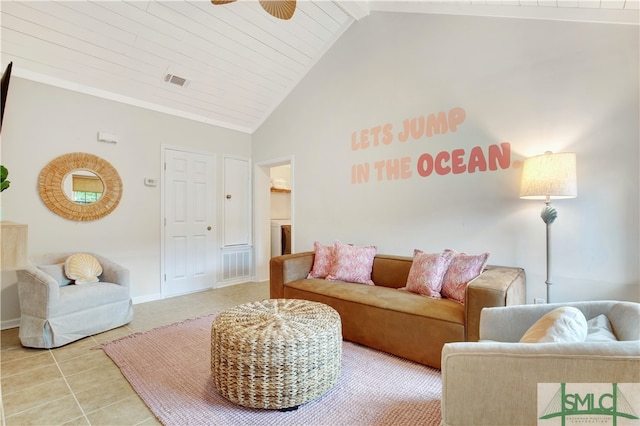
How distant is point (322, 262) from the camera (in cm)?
326

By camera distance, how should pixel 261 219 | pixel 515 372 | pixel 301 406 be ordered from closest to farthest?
pixel 515 372, pixel 301 406, pixel 261 219

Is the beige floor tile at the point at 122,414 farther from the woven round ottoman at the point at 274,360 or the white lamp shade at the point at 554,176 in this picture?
the white lamp shade at the point at 554,176

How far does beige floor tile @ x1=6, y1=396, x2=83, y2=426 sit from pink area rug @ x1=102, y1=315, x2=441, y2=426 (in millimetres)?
316

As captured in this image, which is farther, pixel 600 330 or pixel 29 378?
pixel 29 378

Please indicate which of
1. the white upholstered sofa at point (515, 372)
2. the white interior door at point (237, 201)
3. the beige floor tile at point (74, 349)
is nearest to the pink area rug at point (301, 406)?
the beige floor tile at point (74, 349)

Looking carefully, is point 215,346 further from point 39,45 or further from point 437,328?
point 39,45

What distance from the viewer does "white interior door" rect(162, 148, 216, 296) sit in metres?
4.10

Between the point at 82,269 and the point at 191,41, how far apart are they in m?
2.68

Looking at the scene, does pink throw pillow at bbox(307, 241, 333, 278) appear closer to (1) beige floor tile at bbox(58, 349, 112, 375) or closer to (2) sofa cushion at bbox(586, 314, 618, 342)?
(1) beige floor tile at bbox(58, 349, 112, 375)

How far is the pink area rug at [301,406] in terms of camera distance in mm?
1606

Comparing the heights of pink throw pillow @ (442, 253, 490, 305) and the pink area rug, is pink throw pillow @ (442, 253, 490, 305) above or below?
above

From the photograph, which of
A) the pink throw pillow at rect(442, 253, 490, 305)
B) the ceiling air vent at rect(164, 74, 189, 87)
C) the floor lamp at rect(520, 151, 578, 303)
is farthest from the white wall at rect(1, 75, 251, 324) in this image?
the floor lamp at rect(520, 151, 578, 303)

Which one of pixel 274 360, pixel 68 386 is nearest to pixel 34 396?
pixel 68 386

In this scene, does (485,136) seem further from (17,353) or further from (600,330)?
(17,353)
